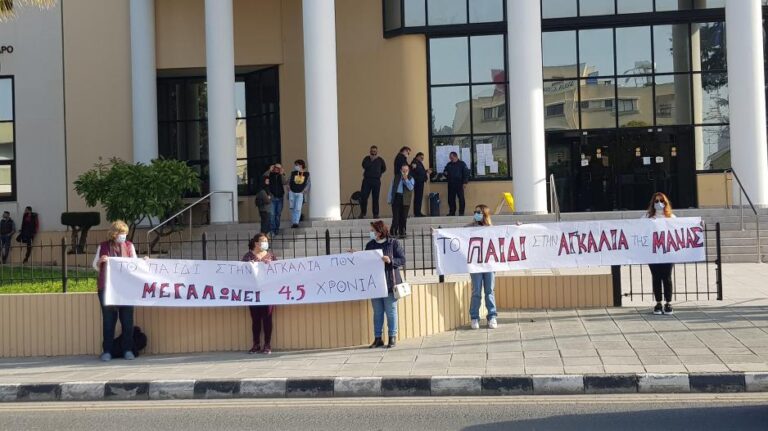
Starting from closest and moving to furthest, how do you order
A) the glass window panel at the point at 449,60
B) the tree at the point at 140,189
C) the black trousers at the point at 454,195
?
the tree at the point at 140,189, the black trousers at the point at 454,195, the glass window panel at the point at 449,60

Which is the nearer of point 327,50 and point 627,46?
point 327,50

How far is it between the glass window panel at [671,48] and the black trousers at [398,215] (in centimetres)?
1026

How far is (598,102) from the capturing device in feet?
86.2

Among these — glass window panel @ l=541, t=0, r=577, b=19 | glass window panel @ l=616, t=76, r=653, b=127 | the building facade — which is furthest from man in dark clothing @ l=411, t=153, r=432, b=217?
glass window panel @ l=616, t=76, r=653, b=127

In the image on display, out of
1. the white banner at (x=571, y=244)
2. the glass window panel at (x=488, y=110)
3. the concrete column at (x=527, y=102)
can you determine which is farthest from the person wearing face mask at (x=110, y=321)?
the glass window panel at (x=488, y=110)

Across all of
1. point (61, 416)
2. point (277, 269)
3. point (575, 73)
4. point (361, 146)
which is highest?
point (575, 73)

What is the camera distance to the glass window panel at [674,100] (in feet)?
85.5

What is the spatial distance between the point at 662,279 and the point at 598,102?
1355cm

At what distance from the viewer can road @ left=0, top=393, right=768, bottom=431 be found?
8.27 m

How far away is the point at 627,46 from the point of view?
85.3ft

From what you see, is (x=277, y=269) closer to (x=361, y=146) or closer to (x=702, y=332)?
(x=702, y=332)

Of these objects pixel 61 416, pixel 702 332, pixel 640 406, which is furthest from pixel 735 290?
pixel 61 416

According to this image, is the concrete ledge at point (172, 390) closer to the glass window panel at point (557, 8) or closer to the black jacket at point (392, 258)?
the black jacket at point (392, 258)

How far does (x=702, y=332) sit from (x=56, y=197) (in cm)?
2088
